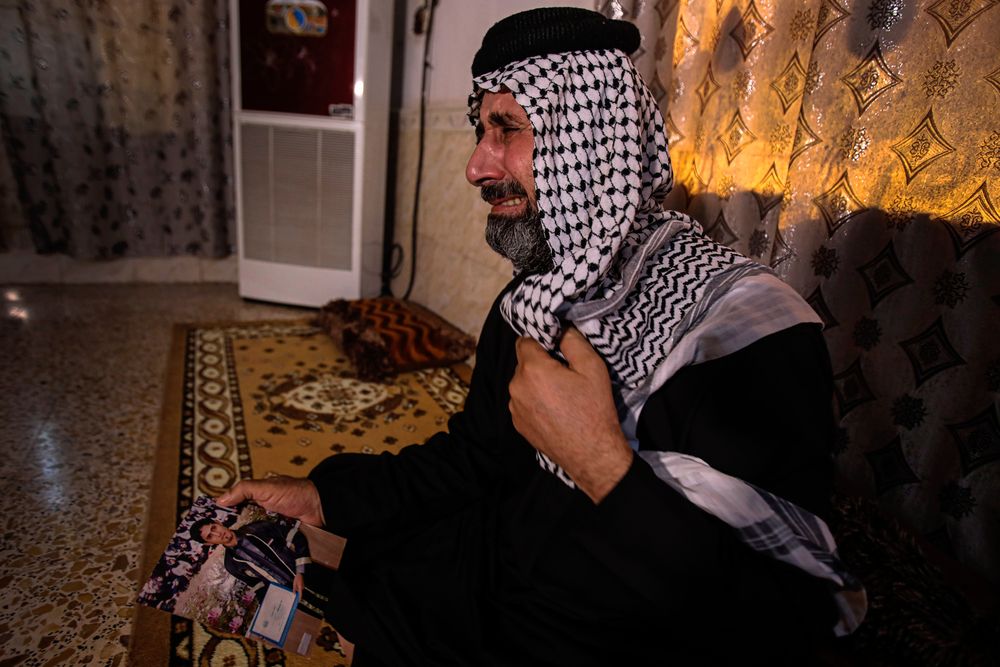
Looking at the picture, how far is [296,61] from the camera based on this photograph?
111 inches

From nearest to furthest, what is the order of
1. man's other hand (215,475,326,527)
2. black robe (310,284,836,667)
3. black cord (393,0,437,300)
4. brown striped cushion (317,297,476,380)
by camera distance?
black robe (310,284,836,667) → man's other hand (215,475,326,527) → brown striped cushion (317,297,476,380) → black cord (393,0,437,300)

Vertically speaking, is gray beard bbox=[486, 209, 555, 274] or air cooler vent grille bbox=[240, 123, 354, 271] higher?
gray beard bbox=[486, 209, 555, 274]

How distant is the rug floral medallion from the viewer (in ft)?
3.48

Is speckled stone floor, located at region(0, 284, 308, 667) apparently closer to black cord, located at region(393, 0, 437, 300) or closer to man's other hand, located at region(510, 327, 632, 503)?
black cord, located at region(393, 0, 437, 300)

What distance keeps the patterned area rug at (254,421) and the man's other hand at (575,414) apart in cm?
73

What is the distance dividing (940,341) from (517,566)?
2.82 feet

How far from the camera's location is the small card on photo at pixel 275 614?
77cm

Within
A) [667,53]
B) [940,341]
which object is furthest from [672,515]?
[667,53]

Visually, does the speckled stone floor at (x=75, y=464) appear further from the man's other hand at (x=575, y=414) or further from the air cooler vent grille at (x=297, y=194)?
the man's other hand at (x=575, y=414)

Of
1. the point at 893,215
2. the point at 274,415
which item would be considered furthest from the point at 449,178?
the point at 893,215

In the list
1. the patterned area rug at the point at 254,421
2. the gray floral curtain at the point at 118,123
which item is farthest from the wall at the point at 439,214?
the patterned area rug at the point at 254,421

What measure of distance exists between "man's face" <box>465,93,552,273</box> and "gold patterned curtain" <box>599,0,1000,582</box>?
0.63m

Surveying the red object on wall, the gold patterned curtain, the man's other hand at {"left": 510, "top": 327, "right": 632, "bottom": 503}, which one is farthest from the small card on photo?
the red object on wall

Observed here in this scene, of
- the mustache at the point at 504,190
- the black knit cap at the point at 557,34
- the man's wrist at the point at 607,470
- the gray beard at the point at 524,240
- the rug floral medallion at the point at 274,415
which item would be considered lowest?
the rug floral medallion at the point at 274,415
